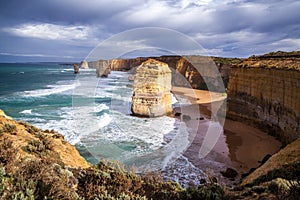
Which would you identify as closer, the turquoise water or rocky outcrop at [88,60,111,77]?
the turquoise water

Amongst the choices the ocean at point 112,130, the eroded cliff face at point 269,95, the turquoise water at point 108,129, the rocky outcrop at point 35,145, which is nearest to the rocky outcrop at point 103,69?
the turquoise water at point 108,129

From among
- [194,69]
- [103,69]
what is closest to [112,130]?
[194,69]

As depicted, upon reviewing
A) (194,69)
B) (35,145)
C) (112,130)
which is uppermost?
(194,69)

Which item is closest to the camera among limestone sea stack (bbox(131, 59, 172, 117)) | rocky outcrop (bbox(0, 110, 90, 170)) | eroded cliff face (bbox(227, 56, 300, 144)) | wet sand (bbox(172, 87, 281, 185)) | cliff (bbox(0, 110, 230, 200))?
cliff (bbox(0, 110, 230, 200))

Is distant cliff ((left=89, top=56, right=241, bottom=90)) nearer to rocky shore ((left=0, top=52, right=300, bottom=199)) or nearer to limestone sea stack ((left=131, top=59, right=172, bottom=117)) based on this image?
rocky shore ((left=0, top=52, right=300, bottom=199))

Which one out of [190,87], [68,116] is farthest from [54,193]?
[190,87]

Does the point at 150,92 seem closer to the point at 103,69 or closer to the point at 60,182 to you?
the point at 60,182

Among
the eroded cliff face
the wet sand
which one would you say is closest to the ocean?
the wet sand
